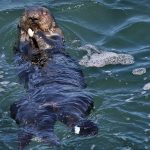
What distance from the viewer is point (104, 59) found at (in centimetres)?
857

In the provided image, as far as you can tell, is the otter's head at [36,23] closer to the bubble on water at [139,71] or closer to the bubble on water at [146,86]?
the bubble on water at [139,71]

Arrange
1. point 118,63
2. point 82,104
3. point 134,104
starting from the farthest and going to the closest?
1. point 118,63
2. point 134,104
3. point 82,104

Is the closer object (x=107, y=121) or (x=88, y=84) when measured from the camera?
(x=107, y=121)

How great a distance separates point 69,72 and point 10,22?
9.41ft

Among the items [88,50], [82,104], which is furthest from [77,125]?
[88,50]

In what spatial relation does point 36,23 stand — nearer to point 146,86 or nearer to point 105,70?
point 105,70

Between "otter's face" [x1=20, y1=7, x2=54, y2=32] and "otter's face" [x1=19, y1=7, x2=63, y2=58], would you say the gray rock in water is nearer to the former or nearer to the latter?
"otter's face" [x1=19, y1=7, x2=63, y2=58]

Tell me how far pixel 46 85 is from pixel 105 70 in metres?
1.41

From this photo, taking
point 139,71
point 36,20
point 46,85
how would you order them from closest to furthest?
point 46,85
point 139,71
point 36,20

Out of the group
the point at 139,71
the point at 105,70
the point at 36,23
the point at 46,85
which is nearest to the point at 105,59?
the point at 105,70

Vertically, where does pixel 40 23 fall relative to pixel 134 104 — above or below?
above

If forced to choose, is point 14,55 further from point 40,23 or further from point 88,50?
point 88,50

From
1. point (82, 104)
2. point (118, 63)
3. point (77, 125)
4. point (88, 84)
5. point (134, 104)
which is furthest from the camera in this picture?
point (118, 63)

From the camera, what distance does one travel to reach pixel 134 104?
7.21 metres
